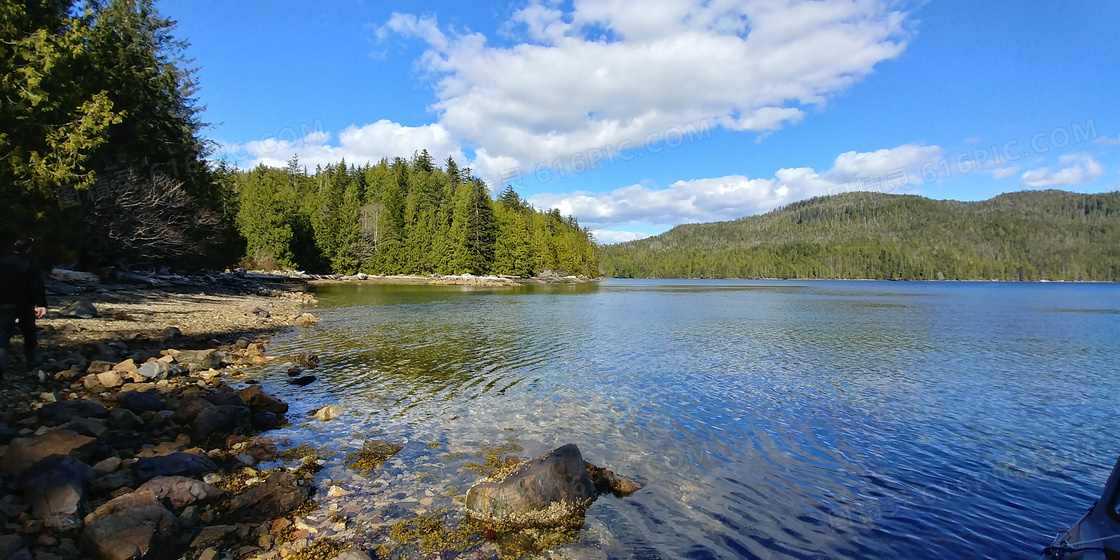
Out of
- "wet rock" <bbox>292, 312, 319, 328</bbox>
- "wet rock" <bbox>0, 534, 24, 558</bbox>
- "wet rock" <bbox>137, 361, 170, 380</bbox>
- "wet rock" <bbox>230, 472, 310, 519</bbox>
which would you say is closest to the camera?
"wet rock" <bbox>0, 534, 24, 558</bbox>

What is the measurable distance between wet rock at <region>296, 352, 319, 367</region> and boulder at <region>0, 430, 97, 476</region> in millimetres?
10696

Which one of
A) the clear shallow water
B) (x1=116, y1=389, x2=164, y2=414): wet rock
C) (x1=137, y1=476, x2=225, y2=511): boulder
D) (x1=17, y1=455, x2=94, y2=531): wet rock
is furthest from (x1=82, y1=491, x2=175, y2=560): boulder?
(x1=116, y1=389, x2=164, y2=414): wet rock

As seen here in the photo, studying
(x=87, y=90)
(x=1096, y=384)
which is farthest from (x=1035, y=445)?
(x=87, y=90)

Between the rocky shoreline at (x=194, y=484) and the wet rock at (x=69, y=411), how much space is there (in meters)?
0.03

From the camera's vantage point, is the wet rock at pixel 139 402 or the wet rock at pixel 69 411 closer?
the wet rock at pixel 69 411

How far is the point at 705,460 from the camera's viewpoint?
1062cm

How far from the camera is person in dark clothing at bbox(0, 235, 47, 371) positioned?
11.5 meters

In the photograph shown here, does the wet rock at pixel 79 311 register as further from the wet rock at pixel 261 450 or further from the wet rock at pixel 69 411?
the wet rock at pixel 261 450

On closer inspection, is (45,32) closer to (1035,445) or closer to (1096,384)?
(1035,445)

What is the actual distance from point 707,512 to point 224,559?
6861 mm

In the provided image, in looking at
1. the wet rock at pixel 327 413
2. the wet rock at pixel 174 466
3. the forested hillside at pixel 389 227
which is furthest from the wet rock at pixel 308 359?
the forested hillside at pixel 389 227

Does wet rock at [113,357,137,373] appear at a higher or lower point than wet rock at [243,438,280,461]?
higher

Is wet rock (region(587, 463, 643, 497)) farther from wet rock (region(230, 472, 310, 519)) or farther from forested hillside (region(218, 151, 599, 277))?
forested hillside (region(218, 151, 599, 277))

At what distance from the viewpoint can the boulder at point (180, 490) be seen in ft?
23.2
